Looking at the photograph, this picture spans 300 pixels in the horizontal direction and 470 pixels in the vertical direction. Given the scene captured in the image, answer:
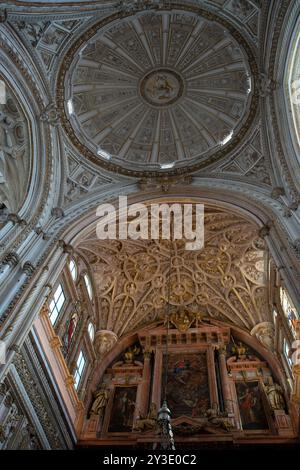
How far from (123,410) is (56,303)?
16.7ft

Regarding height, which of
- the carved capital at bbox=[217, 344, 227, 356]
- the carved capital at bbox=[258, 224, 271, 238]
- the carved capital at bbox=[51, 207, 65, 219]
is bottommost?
the carved capital at bbox=[258, 224, 271, 238]

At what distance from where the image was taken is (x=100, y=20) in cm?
1381

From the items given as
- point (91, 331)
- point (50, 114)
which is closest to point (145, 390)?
point (91, 331)

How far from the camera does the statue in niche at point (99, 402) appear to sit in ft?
50.4

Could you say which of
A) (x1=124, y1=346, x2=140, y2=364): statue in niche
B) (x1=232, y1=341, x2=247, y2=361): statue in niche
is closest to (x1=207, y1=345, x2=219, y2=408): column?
(x1=232, y1=341, x2=247, y2=361): statue in niche

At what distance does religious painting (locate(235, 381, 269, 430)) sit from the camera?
1453 cm

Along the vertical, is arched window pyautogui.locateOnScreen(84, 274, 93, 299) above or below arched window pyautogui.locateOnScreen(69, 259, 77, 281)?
above

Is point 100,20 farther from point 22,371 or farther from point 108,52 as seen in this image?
point 22,371

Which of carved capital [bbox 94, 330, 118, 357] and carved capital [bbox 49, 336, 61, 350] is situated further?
carved capital [bbox 94, 330, 118, 357]

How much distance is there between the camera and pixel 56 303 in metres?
15.0

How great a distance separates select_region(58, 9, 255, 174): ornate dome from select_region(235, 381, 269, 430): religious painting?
9.31 metres

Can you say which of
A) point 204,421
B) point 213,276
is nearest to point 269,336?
point 213,276

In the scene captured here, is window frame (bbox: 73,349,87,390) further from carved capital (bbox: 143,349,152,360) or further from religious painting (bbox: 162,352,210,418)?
religious painting (bbox: 162,352,210,418)
